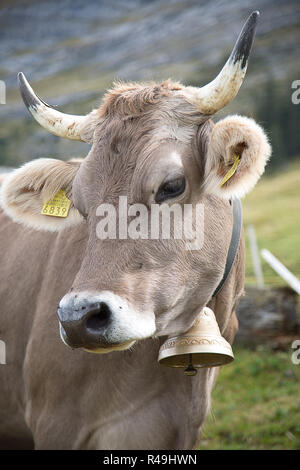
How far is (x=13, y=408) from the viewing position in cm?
491

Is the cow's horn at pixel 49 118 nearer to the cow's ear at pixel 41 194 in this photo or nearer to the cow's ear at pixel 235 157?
the cow's ear at pixel 41 194

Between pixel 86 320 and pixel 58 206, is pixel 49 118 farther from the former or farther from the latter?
pixel 86 320

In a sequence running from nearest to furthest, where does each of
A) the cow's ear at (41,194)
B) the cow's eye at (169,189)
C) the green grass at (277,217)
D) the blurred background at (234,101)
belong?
the cow's eye at (169,189), the cow's ear at (41,194), the blurred background at (234,101), the green grass at (277,217)

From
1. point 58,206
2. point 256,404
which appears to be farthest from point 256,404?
point 58,206

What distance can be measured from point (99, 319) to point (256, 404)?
4916mm

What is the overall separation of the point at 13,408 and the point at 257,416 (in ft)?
11.0

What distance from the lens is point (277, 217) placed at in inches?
1155

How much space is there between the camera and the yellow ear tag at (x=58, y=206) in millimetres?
4254

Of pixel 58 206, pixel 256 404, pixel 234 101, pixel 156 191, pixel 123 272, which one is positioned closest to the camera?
pixel 123 272

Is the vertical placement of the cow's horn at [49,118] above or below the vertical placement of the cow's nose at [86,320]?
above

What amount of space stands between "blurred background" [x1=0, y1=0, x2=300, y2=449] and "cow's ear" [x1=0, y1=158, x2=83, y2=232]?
1.46 metres

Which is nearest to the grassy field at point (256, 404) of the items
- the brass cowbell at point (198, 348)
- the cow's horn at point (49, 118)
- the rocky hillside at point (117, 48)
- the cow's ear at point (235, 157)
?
the brass cowbell at point (198, 348)

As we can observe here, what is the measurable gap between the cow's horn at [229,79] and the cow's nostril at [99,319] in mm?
1455
